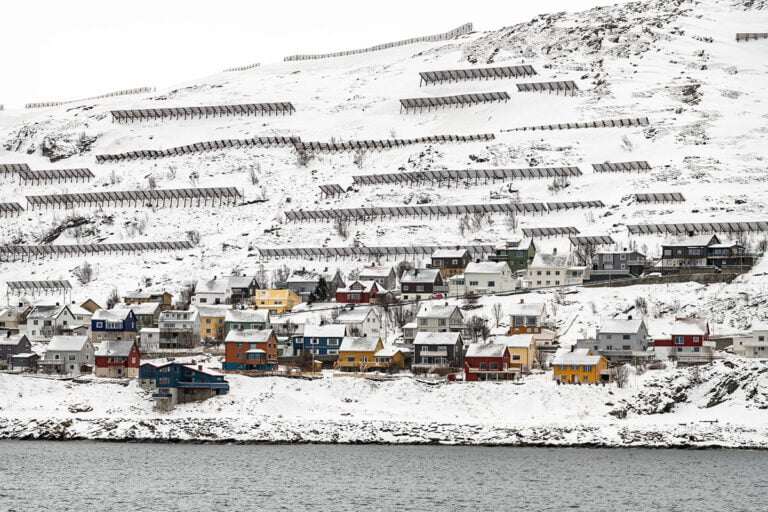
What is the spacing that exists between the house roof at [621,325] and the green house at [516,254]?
29104mm

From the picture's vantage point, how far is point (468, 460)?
236ft

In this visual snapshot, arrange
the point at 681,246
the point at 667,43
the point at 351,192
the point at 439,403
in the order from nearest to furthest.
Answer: the point at 439,403 < the point at 681,246 < the point at 351,192 < the point at 667,43

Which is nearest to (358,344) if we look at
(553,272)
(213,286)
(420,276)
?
(420,276)

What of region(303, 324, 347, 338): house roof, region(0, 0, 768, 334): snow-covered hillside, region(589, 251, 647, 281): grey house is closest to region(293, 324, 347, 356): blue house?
region(303, 324, 347, 338): house roof

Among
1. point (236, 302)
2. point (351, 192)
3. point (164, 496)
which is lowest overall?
point (164, 496)

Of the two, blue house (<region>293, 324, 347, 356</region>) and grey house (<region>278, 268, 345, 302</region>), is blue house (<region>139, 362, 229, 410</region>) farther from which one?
grey house (<region>278, 268, 345, 302</region>)

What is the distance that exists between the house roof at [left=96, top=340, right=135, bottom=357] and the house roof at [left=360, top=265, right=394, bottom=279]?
102 feet

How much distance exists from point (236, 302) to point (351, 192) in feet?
114

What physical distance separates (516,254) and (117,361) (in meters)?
43.5

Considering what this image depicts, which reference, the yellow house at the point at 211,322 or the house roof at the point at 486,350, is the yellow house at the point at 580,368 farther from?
the yellow house at the point at 211,322

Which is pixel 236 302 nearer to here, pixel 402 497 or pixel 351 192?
pixel 351 192

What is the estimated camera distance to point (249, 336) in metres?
96.4

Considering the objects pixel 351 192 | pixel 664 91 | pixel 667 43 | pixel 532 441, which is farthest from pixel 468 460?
pixel 667 43

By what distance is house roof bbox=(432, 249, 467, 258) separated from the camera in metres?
125
